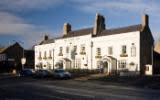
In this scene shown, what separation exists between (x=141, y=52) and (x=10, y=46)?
67.2 metres

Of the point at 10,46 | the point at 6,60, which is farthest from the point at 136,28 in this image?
the point at 10,46

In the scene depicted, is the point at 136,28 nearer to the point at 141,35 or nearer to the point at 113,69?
the point at 141,35

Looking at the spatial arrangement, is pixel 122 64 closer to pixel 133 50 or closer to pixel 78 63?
pixel 133 50

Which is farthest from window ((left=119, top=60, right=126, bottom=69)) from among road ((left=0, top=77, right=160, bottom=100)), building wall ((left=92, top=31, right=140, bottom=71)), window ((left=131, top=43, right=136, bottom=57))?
road ((left=0, top=77, right=160, bottom=100))

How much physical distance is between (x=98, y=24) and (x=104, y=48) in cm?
→ 757

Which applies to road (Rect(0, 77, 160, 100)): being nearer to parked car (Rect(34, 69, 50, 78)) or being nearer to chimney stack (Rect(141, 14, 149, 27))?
parked car (Rect(34, 69, 50, 78))

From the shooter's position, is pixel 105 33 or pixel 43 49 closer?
pixel 105 33

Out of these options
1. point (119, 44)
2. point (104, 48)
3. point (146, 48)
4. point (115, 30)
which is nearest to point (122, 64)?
point (119, 44)

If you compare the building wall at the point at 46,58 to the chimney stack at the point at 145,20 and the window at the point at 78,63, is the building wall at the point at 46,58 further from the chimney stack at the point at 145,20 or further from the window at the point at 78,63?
the chimney stack at the point at 145,20

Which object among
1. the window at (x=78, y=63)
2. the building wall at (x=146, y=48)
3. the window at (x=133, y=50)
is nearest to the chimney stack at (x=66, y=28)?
the window at (x=78, y=63)

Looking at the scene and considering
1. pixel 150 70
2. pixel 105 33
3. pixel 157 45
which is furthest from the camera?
pixel 157 45

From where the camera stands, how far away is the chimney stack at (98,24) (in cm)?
7374

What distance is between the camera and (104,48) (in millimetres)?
68562

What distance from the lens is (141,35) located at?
61.2 metres
